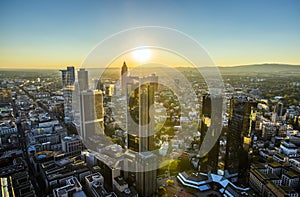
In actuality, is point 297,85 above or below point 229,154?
above

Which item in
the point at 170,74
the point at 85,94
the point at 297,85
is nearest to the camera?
the point at 170,74

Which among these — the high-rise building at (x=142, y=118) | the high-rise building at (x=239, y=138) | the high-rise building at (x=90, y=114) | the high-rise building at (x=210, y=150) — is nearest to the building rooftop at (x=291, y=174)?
the high-rise building at (x=239, y=138)

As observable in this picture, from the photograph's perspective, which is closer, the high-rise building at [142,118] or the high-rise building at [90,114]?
the high-rise building at [142,118]

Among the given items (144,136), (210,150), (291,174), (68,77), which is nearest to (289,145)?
(291,174)

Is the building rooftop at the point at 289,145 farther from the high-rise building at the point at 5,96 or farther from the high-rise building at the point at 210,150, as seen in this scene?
the high-rise building at the point at 5,96

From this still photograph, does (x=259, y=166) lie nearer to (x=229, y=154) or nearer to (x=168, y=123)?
(x=229, y=154)

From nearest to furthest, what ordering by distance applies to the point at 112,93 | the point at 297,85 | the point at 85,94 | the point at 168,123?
1. the point at 85,94
2. the point at 168,123
3. the point at 112,93
4. the point at 297,85

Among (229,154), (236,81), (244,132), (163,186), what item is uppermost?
(236,81)

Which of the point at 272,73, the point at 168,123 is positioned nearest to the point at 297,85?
the point at 272,73
